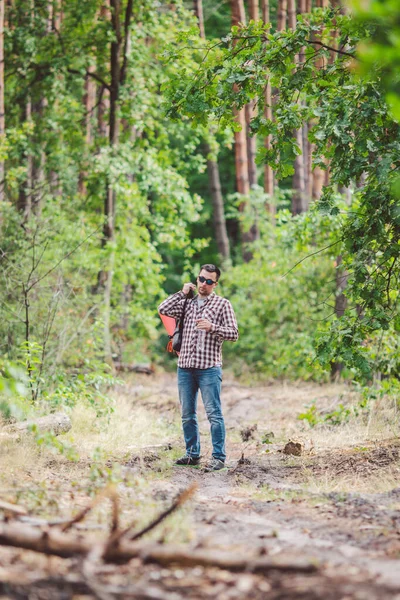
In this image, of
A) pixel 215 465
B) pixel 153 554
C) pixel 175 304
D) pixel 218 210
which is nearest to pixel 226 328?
pixel 175 304

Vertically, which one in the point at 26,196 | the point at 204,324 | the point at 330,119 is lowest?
the point at 204,324

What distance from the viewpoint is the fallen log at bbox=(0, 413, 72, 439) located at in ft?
25.7

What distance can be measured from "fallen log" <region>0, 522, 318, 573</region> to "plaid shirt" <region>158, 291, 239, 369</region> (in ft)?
13.0

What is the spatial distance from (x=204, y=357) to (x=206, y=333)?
0.85 feet

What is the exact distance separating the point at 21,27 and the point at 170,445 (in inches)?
444

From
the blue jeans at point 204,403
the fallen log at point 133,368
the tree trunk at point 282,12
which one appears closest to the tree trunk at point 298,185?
the tree trunk at point 282,12

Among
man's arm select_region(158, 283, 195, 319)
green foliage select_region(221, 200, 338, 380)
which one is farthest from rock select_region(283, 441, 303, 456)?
green foliage select_region(221, 200, 338, 380)

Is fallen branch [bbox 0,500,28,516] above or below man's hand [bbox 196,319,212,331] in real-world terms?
below

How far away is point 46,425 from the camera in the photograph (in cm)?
823

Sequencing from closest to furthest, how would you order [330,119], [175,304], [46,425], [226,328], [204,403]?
[330,119] → [226,328] → [204,403] → [175,304] → [46,425]

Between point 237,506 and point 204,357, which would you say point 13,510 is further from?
point 204,357

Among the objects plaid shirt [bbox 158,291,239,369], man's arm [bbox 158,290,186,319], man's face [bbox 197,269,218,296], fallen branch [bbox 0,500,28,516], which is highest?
man's face [bbox 197,269,218,296]

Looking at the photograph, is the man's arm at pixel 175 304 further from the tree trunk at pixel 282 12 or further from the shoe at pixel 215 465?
the tree trunk at pixel 282 12

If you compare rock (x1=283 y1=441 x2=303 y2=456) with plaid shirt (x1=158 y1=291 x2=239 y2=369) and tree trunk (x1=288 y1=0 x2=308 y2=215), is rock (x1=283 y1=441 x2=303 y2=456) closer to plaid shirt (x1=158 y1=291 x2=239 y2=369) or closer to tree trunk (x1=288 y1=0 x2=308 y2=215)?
plaid shirt (x1=158 y1=291 x2=239 y2=369)
